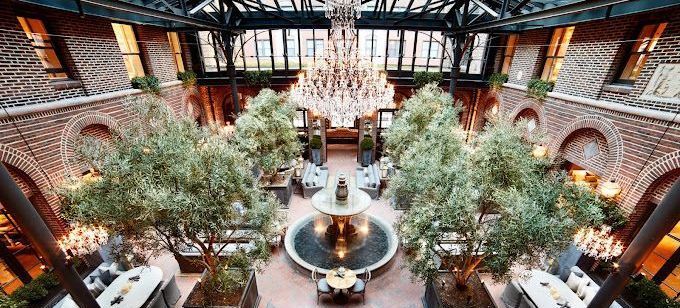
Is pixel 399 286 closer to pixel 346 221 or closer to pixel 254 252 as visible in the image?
pixel 346 221

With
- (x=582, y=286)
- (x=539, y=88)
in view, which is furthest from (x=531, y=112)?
(x=582, y=286)

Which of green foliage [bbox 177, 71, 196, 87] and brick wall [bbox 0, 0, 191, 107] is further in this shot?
green foliage [bbox 177, 71, 196, 87]

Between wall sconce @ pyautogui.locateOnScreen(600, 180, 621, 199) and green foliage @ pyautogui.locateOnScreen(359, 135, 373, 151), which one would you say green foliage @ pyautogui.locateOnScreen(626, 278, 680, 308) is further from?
green foliage @ pyautogui.locateOnScreen(359, 135, 373, 151)

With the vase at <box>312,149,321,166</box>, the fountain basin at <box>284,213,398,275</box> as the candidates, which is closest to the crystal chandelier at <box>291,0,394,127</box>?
the fountain basin at <box>284,213,398,275</box>

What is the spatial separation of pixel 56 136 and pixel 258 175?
271 inches

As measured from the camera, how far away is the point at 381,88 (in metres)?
7.14

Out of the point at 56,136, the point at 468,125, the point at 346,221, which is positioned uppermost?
the point at 56,136

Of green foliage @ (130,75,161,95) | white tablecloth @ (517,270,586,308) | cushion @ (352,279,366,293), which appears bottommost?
cushion @ (352,279,366,293)

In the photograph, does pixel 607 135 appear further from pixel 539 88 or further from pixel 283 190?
pixel 283 190

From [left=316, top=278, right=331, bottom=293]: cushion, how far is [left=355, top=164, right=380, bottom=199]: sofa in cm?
527

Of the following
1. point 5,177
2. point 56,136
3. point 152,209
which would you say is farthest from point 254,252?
point 56,136

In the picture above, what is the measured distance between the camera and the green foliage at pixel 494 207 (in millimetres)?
4605

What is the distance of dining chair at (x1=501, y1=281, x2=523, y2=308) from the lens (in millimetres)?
6841

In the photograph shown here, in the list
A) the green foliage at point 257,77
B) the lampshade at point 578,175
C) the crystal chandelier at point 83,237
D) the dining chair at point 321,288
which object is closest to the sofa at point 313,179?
the green foliage at point 257,77
